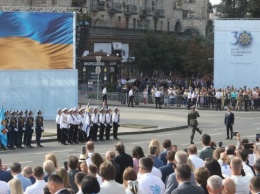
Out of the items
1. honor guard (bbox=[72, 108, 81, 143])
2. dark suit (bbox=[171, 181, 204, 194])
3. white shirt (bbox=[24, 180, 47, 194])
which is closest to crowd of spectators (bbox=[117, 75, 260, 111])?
honor guard (bbox=[72, 108, 81, 143])

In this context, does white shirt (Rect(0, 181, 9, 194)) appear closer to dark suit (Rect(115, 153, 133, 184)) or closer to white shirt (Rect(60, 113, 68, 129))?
dark suit (Rect(115, 153, 133, 184))

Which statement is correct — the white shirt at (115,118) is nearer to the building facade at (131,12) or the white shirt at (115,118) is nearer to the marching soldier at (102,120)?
the marching soldier at (102,120)

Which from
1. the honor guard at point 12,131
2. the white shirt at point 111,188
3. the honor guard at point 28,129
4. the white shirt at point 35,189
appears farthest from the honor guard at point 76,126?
the white shirt at point 111,188

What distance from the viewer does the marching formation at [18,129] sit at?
33906mm

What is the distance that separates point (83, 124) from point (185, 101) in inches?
971

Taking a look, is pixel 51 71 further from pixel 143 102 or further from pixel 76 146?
pixel 143 102

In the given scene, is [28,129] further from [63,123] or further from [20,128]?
[63,123]

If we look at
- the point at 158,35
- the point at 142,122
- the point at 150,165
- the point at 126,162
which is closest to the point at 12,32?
the point at 142,122

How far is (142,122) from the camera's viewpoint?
47.4 meters

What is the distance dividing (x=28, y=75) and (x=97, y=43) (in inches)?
1494

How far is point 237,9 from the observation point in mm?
87125

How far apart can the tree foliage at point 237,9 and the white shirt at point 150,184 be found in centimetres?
7073

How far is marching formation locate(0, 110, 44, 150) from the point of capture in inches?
1335

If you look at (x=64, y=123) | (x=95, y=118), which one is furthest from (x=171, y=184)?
(x=95, y=118)
